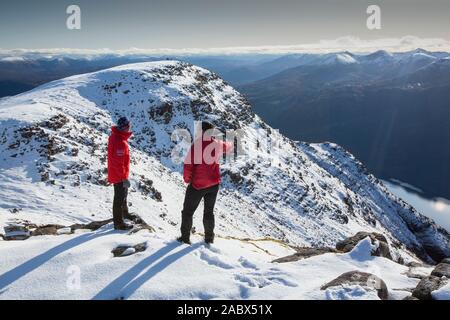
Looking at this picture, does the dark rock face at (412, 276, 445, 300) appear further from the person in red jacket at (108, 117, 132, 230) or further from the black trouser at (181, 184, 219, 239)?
the person in red jacket at (108, 117, 132, 230)

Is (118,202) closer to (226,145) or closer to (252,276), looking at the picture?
(226,145)

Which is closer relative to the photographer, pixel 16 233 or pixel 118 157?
pixel 118 157

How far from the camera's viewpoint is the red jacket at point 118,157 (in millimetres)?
10555

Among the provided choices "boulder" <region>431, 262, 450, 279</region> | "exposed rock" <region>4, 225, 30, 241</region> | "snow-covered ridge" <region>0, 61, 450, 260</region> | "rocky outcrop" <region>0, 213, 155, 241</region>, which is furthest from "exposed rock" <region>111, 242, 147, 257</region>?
"boulder" <region>431, 262, 450, 279</region>

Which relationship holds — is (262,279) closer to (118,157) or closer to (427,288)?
(427,288)

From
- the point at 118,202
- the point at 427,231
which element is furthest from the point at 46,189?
the point at 427,231

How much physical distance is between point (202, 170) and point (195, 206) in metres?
0.98

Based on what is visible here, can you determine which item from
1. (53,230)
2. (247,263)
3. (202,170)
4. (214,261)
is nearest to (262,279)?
(247,263)

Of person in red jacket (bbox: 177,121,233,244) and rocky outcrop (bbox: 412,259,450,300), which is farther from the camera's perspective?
person in red jacket (bbox: 177,121,233,244)

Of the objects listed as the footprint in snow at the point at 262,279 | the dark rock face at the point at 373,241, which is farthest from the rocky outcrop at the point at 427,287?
the dark rock face at the point at 373,241

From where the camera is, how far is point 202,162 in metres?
9.50

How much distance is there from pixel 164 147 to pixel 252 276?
47.1 metres

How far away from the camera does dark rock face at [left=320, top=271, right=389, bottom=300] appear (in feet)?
25.0

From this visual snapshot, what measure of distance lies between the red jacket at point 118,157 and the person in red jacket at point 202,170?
2.01m
